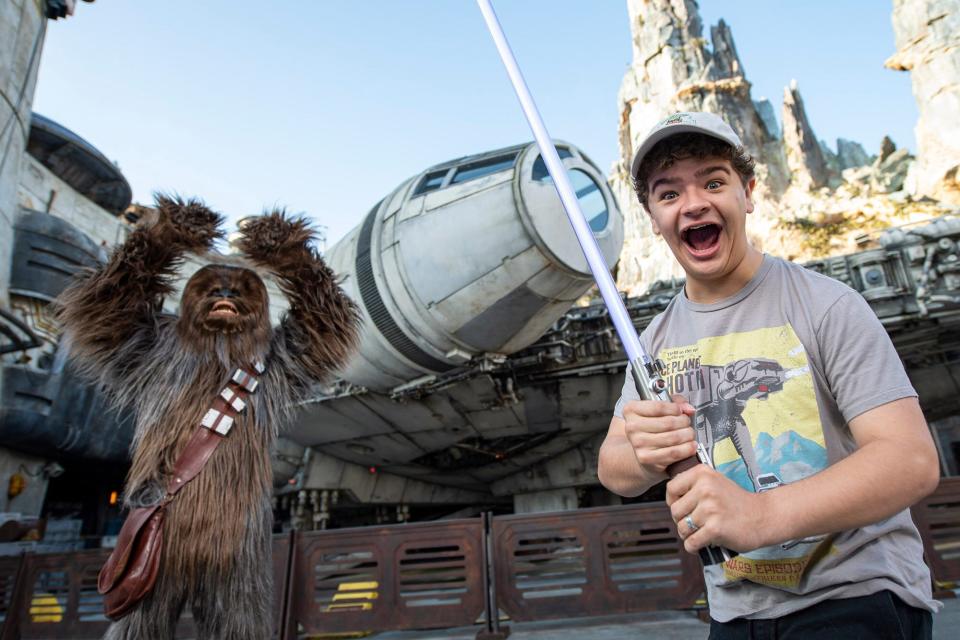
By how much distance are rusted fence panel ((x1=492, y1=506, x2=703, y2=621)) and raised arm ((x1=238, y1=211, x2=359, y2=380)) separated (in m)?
3.06

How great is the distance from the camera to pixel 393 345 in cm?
934

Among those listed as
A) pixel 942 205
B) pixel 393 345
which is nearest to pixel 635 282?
pixel 942 205

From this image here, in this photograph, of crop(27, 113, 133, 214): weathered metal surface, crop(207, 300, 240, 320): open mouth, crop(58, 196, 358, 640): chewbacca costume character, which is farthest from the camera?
crop(27, 113, 133, 214): weathered metal surface

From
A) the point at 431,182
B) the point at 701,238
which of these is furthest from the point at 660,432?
the point at 431,182

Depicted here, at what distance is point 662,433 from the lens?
46.1 inches

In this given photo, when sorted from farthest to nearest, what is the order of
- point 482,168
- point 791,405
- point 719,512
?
point 482,168 < point 791,405 < point 719,512

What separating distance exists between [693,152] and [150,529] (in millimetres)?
3448

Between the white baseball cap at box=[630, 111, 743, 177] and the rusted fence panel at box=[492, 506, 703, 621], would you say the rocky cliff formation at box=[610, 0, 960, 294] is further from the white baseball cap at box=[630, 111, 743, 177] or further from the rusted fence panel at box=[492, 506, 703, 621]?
the white baseball cap at box=[630, 111, 743, 177]

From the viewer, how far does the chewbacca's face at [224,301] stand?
3799mm

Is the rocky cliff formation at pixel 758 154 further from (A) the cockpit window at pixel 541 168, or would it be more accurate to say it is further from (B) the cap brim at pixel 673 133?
(B) the cap brim at pixel 673 133

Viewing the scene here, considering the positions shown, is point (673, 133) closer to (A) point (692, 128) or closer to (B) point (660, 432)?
(A) point (692, 128)

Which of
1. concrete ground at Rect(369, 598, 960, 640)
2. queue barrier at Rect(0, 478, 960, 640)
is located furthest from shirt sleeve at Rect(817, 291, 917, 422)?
queue barrier at Rect(0, 478, 960, 640)

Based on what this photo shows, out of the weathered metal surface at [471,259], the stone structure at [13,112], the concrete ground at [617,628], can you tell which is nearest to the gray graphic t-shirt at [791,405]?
the concrete ground at [617,628]

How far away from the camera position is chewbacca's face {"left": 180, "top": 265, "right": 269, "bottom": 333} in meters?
3.80
